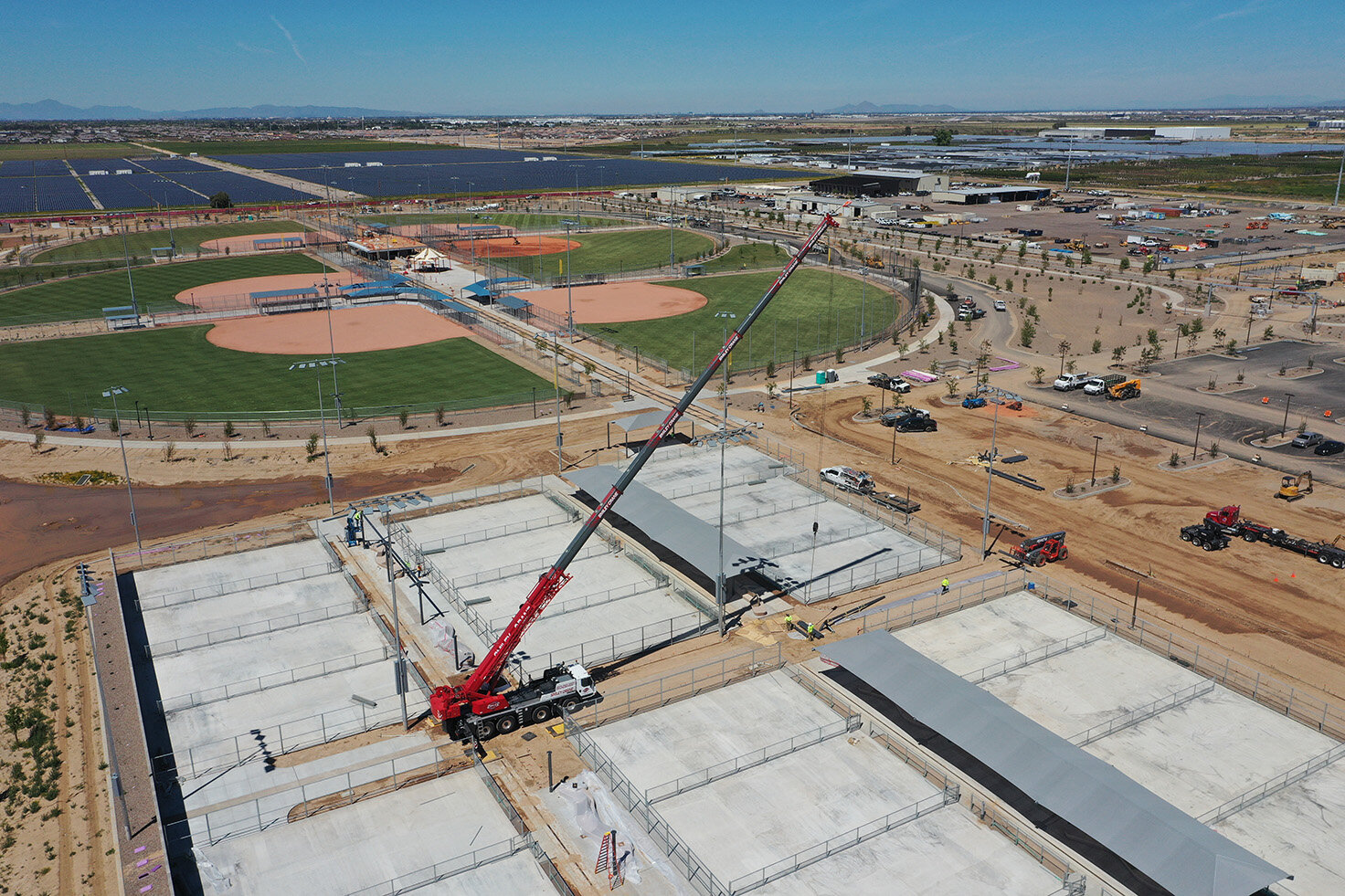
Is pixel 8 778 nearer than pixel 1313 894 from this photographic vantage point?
No

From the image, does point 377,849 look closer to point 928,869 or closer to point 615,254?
point 928,869

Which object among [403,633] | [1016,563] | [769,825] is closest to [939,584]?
[1016,563]

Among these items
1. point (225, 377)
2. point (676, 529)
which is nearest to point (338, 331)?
point (225, 377)

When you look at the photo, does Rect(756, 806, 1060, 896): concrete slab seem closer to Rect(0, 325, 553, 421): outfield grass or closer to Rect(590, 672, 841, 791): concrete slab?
Rect(590, 672, 841, 791): concrete slab

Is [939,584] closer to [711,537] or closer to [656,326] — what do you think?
[711,537]

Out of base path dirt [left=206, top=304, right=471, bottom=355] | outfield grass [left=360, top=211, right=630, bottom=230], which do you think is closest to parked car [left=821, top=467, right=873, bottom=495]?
base path dirt [left=206, top=304, right=471, bottom=355]

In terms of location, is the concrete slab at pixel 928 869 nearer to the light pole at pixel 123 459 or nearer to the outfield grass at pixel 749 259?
the light pole at pixel 123 459
